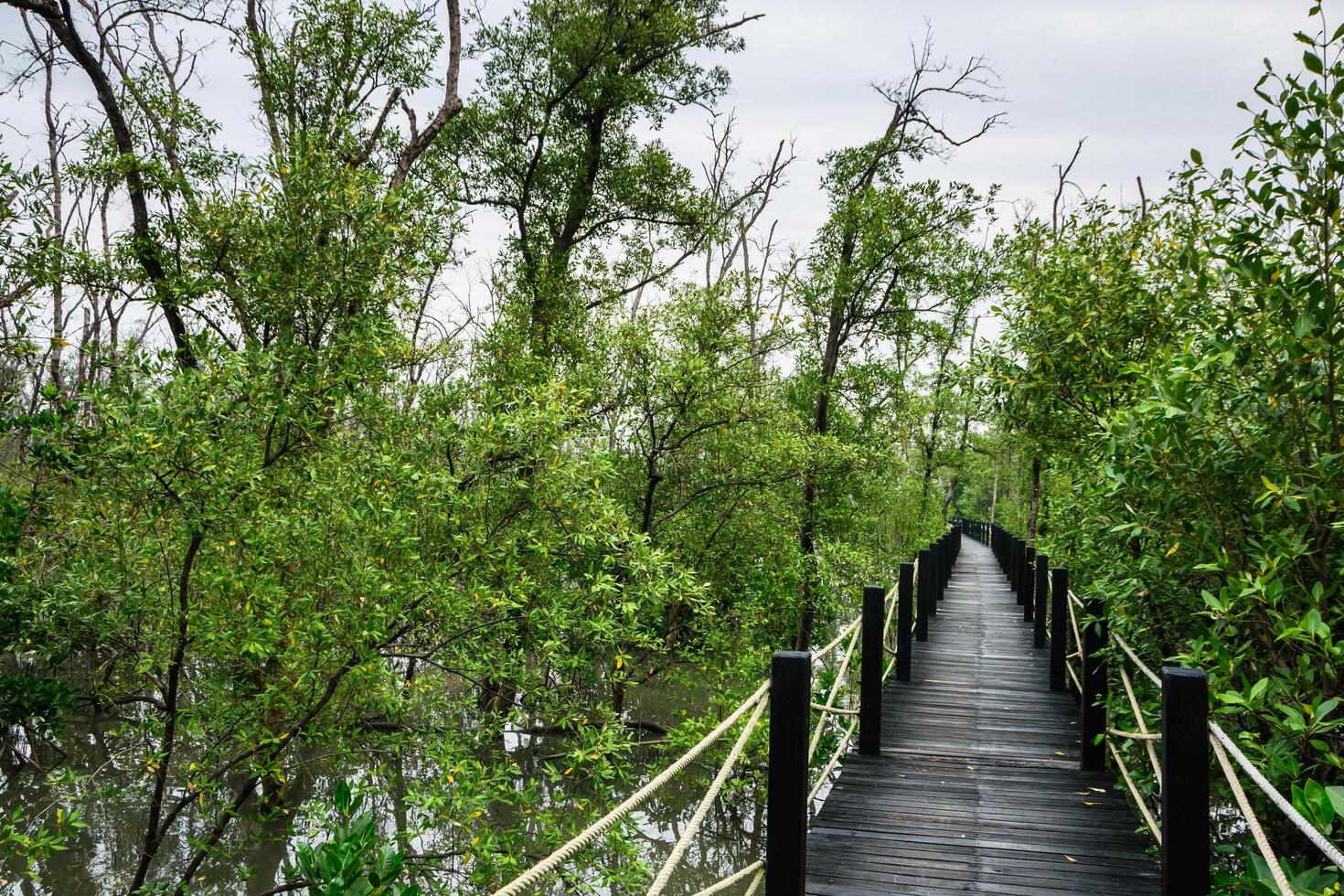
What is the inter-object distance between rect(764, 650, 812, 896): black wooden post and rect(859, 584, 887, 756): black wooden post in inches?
114

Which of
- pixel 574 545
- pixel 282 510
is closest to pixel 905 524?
pixel 574 545

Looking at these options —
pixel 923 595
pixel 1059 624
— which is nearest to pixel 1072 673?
pixel 1059 624

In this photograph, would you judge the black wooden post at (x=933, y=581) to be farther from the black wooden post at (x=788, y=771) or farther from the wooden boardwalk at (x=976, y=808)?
the black wooden post at (x=788, y=771)

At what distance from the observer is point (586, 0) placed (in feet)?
45.3

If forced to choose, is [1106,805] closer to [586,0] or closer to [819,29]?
[586,0]

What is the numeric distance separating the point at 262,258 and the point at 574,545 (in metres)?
3.59

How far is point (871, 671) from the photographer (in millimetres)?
6359

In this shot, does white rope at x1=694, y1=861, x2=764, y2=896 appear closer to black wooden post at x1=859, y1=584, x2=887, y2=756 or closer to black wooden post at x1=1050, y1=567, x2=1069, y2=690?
black wooden post at x1=859, y1=584, x2=887, y2=756

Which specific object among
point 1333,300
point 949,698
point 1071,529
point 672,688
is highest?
point 1333,300

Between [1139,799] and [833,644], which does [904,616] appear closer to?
[833,644]

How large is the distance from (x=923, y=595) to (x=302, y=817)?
8.00 metres

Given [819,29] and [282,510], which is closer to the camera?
[282,510]

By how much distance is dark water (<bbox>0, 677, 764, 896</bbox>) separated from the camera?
9.30 metres

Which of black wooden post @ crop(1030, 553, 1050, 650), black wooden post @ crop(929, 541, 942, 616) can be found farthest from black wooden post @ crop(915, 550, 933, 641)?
black wooden post @ crop(1030, 553, 1050, 650)
